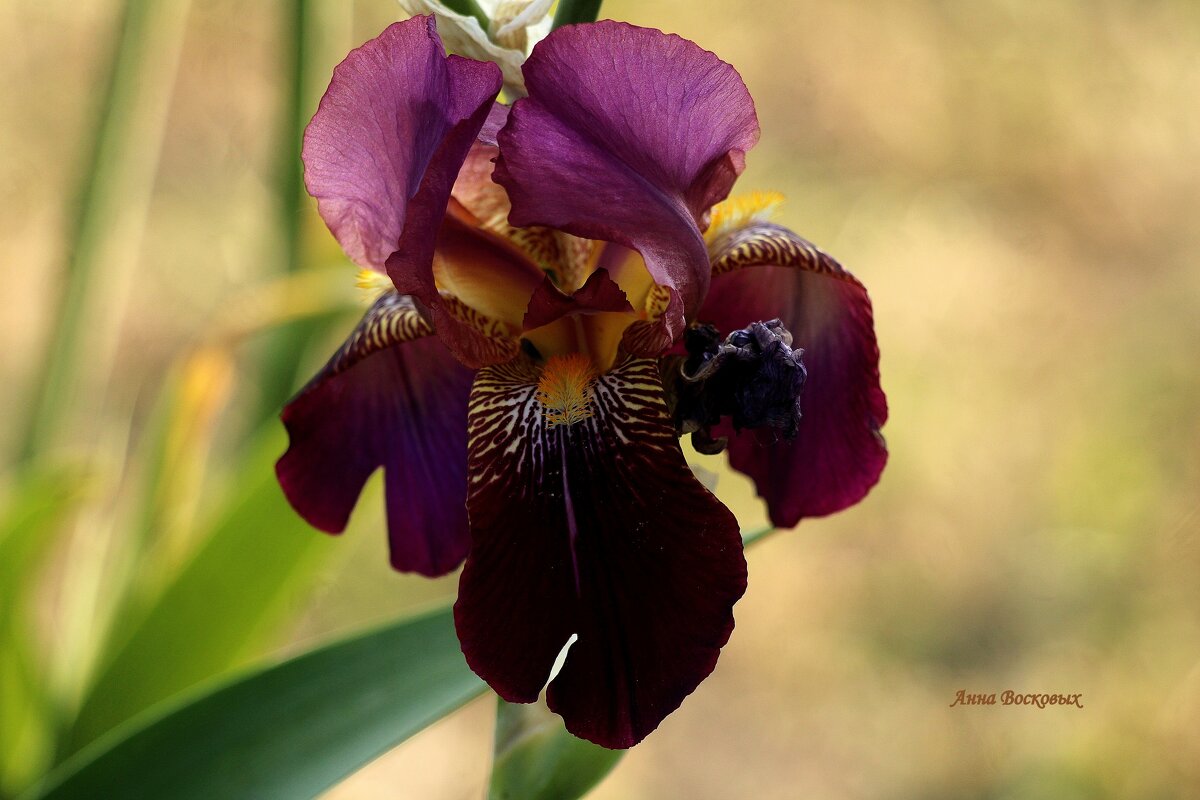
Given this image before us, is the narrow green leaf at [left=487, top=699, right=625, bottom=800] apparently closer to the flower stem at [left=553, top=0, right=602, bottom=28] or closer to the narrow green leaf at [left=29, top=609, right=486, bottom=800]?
the narrow green leaf at [left=29, top=609, right=486, bottom=800]

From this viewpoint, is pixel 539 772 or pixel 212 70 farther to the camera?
pixel 212 70

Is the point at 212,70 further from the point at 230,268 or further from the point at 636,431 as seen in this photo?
the point at 636,431

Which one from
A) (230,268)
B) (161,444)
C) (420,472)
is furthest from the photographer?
(230,268)

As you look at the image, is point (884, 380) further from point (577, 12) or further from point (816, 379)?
point (577, 12)

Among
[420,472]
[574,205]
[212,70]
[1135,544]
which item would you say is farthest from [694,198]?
[212,70]

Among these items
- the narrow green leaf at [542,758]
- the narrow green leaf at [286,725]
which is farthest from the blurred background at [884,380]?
the narrow green leaf at [542,758]

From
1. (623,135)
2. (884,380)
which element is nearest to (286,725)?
(623,135)
